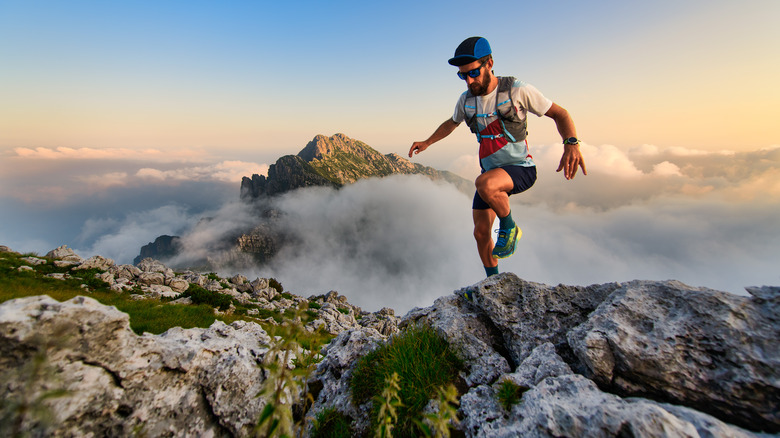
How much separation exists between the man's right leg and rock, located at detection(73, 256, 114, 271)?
93.2 feet

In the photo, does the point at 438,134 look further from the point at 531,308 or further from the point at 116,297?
the point at 116,297

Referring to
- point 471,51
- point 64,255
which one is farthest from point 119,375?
point 64,255

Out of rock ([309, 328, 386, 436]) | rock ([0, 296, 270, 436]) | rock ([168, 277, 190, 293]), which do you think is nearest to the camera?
rock ([0, 296, 270, 436])

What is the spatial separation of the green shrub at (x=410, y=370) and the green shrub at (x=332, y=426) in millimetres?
406

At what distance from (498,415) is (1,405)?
5.35m

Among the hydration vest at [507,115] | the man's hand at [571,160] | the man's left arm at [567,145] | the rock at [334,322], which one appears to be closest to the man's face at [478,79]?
the hydration vest at [507,115]

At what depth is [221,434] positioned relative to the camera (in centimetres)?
426

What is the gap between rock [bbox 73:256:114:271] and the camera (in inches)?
840

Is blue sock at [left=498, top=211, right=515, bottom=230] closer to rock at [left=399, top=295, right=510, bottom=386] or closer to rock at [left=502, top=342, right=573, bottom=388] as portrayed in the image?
rock at [left=399, top=295, right=510, bottom=386]

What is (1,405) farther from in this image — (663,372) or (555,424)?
(663,372)

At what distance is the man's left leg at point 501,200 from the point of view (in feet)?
19.8

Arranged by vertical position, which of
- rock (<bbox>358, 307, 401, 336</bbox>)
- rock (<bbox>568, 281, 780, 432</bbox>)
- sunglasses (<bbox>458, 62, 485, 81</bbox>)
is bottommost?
rock (<bbox>358, 307, 401, 336</bbox>)

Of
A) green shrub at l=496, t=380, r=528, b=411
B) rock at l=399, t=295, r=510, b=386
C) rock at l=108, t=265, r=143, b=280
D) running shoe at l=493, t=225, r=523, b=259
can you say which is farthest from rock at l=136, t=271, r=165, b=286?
green shrub at l=496, t=380, r=528, b=411

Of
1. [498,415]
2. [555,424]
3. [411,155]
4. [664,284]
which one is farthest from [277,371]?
[411,155]
